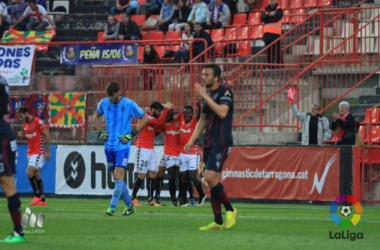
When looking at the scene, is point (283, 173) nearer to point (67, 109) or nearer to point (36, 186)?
point (36, 186)

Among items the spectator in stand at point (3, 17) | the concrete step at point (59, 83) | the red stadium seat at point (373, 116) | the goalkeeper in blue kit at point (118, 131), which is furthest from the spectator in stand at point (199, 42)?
the goalkeeper in blue kit at point (118, 131)

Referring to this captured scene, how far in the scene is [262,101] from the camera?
28375mm

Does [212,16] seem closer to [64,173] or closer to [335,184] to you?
[64,173]

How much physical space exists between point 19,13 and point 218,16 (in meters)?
7.57

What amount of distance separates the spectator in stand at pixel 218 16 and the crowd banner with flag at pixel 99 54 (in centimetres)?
364

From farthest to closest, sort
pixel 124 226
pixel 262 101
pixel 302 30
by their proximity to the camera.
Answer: pixel 302 30 < pixel 262 101 < pixel 124 226

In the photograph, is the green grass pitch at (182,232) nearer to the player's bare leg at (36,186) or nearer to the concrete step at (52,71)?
the player's bare leg at (36,186)

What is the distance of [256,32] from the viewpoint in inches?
1261

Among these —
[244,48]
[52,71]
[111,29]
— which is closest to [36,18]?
[52,71]

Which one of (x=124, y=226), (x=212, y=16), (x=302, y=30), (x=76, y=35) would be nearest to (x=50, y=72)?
(x=76, y=35)

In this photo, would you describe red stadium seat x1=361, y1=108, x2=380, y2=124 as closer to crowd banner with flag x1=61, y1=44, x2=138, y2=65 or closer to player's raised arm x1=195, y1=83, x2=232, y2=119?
crowd banner with flag x1=61, y1=44, x2=138, y2=65

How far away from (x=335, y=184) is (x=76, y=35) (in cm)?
1448

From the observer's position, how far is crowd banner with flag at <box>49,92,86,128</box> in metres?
29.3

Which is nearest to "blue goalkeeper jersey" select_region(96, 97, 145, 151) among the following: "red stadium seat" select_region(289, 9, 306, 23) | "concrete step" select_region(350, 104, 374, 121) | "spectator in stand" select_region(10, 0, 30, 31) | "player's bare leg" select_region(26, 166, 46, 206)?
"player's bare leg" select_region(26, 166, 46, 206)
